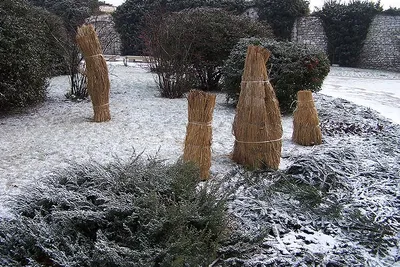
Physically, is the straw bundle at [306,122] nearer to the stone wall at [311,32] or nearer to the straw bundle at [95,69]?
the straw bundle at [95,69]

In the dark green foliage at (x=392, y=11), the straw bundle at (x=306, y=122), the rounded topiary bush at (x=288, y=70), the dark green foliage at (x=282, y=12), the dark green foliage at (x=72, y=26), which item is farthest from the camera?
the dark green foliage at (x=282, y=12)

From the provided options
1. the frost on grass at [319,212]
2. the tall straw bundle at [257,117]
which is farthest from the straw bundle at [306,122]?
the tall straw bundle at [257,117]

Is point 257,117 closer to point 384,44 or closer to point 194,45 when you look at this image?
point 194,45

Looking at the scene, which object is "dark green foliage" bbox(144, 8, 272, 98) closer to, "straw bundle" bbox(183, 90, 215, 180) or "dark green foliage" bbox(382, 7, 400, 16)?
"straw bundle" bbox(183, 90, 215, 180)

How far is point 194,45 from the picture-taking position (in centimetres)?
882

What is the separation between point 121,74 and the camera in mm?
12461

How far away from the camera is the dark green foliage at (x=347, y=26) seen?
60.3ft

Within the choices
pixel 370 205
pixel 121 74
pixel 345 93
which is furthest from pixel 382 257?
pixel 121 74

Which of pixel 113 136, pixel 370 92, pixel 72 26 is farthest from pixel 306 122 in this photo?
pixel 72 26

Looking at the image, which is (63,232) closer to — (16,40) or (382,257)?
(382,257)

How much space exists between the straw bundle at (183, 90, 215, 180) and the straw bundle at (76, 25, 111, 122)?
255 centimetres

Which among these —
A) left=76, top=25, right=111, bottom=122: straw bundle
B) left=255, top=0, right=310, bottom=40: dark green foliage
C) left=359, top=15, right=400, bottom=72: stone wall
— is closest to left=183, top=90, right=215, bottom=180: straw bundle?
left=76, top=25, right=111, bottom=122: straw bundle

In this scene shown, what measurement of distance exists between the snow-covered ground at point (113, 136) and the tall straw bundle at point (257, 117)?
31cm

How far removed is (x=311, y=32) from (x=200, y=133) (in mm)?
17665
